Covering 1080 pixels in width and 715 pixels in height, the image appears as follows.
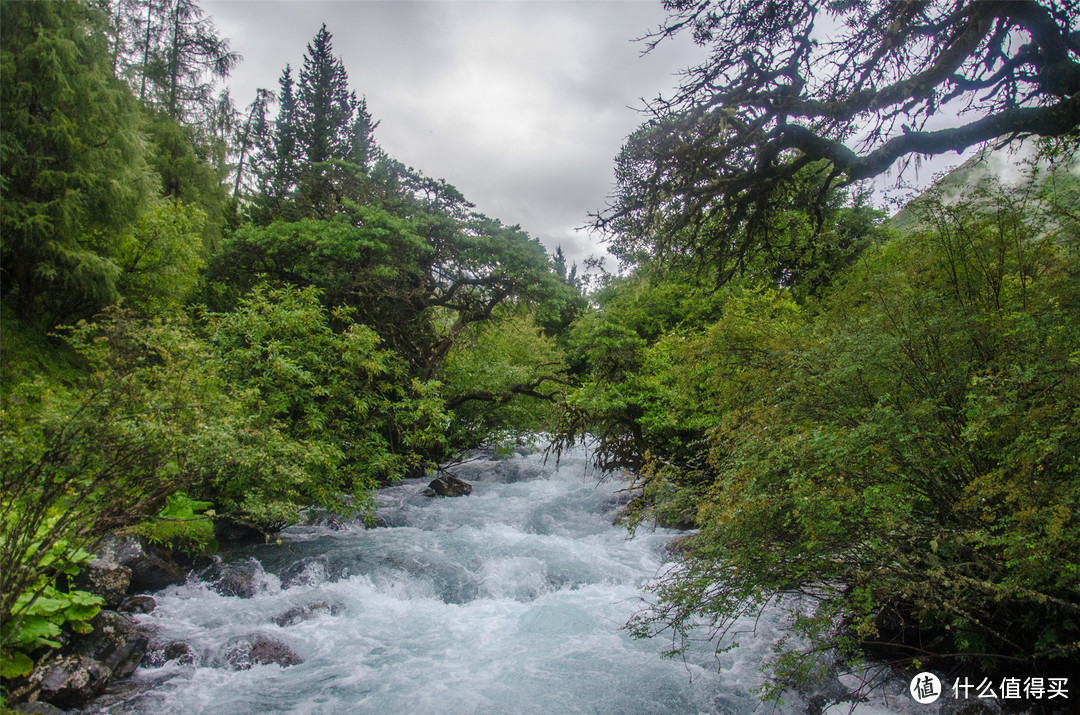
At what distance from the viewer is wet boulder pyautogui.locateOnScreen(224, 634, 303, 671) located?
18.0 feet

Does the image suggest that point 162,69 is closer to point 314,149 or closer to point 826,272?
point 314,149

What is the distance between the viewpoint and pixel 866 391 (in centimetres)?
419

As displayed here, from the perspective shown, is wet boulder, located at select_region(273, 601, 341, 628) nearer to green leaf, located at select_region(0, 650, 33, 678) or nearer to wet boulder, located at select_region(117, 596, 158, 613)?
wet boulder, located at select_region(117, 596, 158, 613)

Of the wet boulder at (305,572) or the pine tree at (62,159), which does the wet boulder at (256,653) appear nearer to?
the wet boulder at (305,572)

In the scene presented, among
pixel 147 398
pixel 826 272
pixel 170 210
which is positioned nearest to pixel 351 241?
pixel 170 210

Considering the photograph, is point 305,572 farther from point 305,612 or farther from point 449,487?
Result: point 449,487

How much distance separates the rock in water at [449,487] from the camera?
42.4ft

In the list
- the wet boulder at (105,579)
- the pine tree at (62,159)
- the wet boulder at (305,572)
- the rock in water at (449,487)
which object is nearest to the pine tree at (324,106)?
the pine tree at (62,159)

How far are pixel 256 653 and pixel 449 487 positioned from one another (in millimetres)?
7580

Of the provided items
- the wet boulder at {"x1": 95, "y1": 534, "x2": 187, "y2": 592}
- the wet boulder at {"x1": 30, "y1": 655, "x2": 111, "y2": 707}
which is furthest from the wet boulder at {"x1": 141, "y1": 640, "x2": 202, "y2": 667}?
the wet boulder at {"x1": 95, "y1": 534, "x2": 187, "y2": 592}

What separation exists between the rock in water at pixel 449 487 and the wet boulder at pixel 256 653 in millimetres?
7066

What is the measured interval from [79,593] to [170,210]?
1233cm

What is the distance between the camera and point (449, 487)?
43.2 feet

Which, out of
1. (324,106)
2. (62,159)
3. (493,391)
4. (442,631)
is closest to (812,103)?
(442,631)
